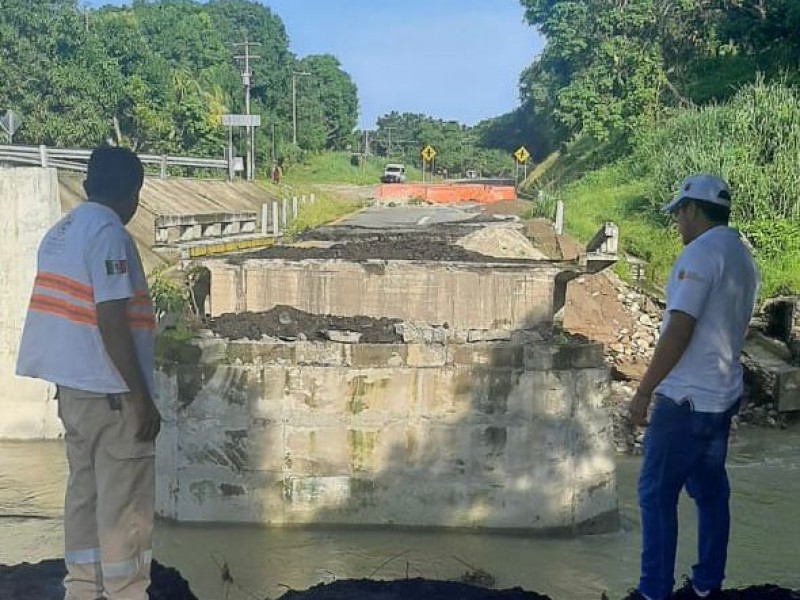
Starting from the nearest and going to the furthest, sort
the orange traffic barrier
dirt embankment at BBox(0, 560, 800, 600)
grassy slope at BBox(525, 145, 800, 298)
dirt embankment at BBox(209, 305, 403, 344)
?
dirt embankment at BBox(0, 560, 800, 600), dirt embankment at BBox(209, 305, 403, 344), grassy slope at BBox(525, 145, 800, 298), the orange traffic barrier

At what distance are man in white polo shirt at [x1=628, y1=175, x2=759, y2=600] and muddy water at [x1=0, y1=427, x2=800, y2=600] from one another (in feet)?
9.19

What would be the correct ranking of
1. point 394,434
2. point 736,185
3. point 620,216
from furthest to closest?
point 620,216
point 736,185
point 394,434

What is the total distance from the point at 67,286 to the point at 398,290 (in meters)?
7.09

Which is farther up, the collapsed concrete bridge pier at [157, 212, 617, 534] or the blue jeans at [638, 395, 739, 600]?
the blue jeans at [638, 395, 739, 600]

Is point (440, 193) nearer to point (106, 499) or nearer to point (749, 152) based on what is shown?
point (749, 152)

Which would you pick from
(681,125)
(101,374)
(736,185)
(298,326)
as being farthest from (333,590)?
(681,125)

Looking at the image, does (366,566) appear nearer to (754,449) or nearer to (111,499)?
(111,499)

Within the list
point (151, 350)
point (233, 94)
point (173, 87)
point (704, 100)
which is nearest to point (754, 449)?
point (151, 350)

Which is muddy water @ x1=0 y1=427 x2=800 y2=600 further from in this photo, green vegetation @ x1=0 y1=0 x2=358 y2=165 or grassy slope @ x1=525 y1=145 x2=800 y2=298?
green vegetation @ x1=0 y1=0 x2=358 y2=165

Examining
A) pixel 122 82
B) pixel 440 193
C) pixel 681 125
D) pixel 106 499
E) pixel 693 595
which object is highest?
pixel 122 82

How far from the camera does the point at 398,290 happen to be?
33.8 feet

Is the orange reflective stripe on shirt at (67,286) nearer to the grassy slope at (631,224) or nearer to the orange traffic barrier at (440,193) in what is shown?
the grassy slope at (631,224)

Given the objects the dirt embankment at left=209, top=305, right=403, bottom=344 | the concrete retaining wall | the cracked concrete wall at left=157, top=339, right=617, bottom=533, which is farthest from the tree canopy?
the concrete retaining wall

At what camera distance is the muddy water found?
269 inches
